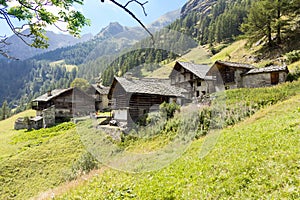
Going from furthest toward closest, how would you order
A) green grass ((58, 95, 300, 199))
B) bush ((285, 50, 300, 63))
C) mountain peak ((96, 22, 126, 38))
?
bush ((285, 50, 300, 63)), mountain peak ((96, 22, 126, 38)), green grass ((58, 95, 300, 199))

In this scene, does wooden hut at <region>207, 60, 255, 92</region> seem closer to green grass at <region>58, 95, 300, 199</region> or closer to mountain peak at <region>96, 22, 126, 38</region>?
mountain peak at <region>96, 22, 126, 38</region>

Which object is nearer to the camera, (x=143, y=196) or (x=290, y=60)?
(x=143, y=196)

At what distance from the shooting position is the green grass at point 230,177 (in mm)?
5844

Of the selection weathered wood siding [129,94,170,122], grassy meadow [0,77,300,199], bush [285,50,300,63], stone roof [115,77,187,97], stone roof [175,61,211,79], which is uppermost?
bush [285,50,300,63]

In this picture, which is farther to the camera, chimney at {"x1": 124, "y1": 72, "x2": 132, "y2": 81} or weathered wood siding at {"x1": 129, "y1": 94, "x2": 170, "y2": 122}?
weathered wood siding at {"x1": 129, "y1": 94, "x2": 170, "y2": 122}

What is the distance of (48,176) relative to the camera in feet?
62.3

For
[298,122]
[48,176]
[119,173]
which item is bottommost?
[48,176]

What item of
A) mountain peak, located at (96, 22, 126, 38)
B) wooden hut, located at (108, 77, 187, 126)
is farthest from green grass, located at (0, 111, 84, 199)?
mountain peak, located at (96, 22, 126, 38)

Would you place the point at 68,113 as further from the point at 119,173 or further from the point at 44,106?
the point at 119,173

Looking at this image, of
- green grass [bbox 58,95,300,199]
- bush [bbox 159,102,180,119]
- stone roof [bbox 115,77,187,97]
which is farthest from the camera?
stone roof [bbox 115,77,187,97]

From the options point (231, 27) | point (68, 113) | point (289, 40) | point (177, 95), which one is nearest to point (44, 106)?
point (68, 113)

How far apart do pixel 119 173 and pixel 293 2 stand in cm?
5171

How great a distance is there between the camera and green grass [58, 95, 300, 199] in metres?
5.84

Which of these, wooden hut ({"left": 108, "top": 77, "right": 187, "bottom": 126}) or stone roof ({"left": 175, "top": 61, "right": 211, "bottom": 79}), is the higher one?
stone roof ({"left": 175, "top": 61, "right": 211, "bottom": 79})
